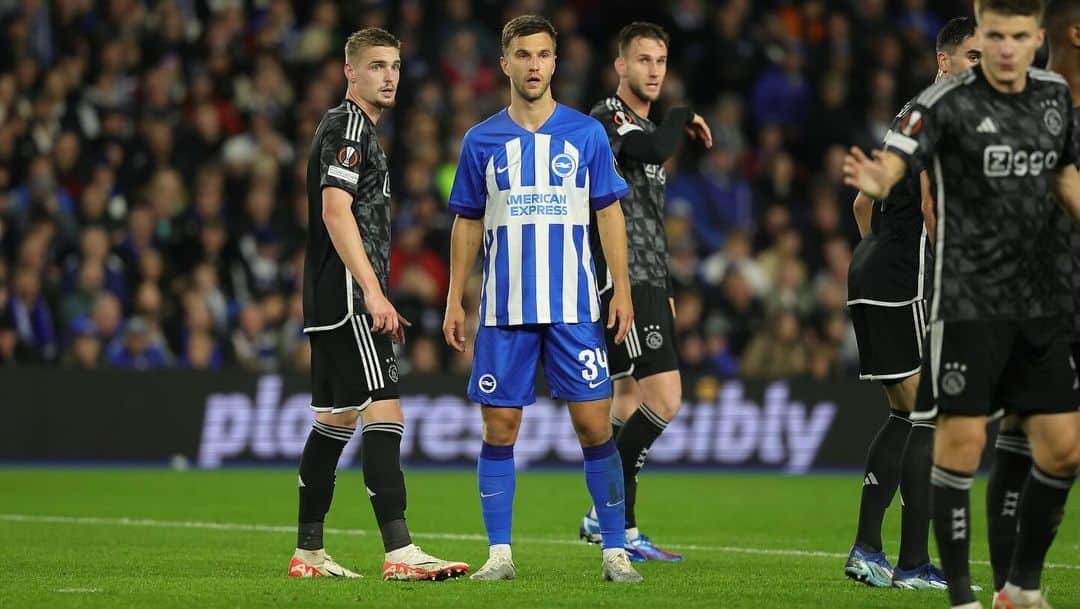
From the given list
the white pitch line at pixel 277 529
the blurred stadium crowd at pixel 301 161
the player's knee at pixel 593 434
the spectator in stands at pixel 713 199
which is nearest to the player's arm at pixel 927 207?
the player's knee at pixel 593 434

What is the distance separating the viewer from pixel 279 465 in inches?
623

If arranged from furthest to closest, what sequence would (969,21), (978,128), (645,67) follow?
(645,67), (969,21), (978,128)

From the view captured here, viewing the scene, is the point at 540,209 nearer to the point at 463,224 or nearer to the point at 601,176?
the point at 601,176

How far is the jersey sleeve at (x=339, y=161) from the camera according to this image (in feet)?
24.5

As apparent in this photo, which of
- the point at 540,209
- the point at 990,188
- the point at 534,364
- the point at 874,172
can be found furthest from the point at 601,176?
the point at 990,188

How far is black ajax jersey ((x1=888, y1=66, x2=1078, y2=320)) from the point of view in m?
5.95

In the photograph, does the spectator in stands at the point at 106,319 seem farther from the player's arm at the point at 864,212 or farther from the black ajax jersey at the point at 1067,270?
the black ajax jersey at the point at 1067,270

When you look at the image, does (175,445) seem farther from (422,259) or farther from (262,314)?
(422,259)

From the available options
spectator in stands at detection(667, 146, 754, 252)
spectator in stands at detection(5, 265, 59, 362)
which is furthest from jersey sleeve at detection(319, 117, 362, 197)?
spectator in stands at detection(667, 146, 754, 252)

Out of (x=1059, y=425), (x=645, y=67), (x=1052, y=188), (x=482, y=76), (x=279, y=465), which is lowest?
(x=279, y=465)

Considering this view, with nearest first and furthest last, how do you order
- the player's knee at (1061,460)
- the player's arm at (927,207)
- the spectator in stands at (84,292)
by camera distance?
the player's knee at (1061,460), the player's arm at (927,207), the spectator in stands at (84,292)

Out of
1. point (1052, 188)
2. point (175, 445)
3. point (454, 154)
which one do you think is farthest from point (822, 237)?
point (1052, 188)

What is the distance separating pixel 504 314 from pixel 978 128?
2.36 meters

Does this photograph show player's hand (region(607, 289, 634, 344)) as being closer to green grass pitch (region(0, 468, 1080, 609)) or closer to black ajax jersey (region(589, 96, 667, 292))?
green grass pitch (region(0, 468, 1080, 609))
